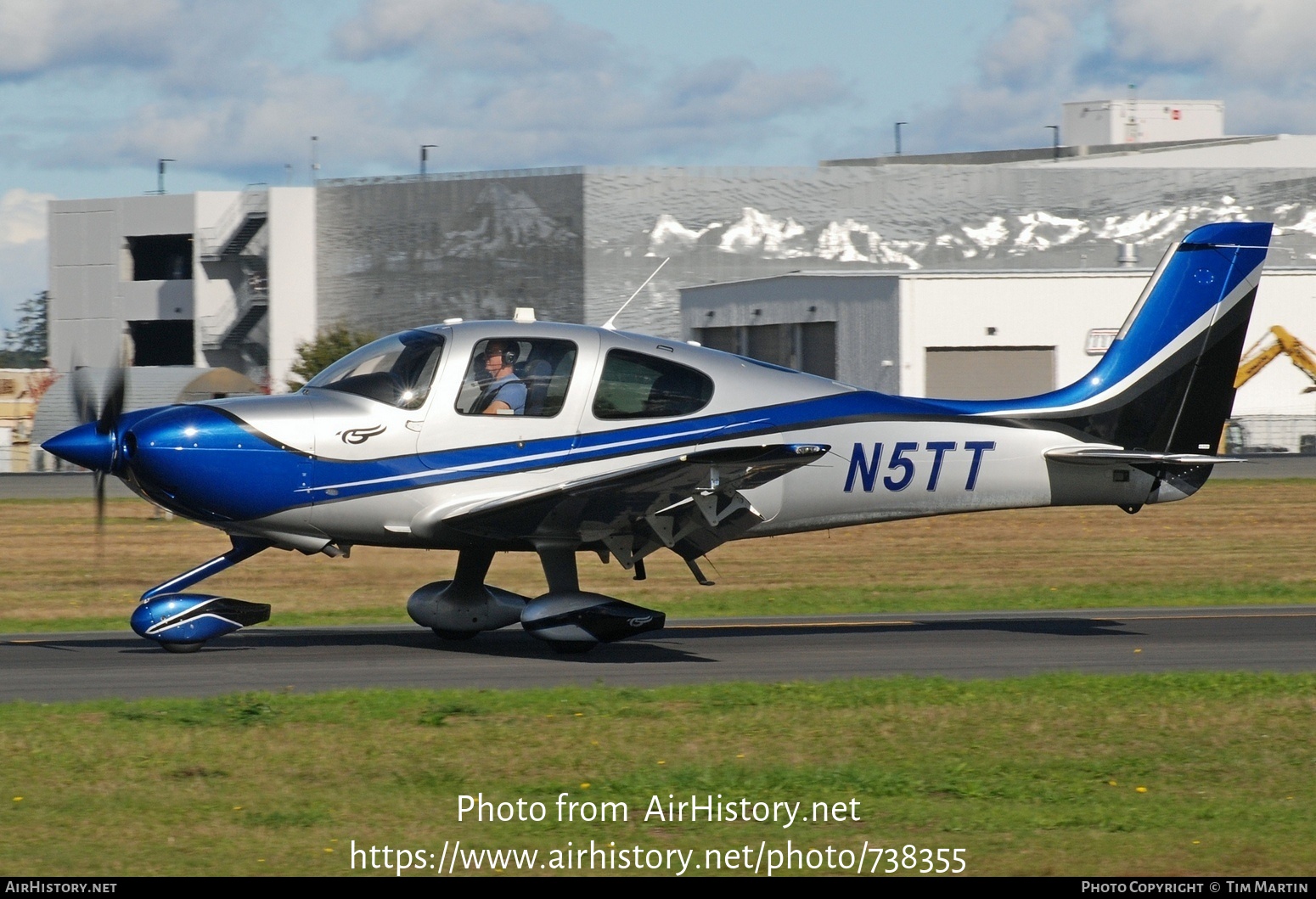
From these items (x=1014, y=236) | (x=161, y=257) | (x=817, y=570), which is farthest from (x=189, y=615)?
(x=161, y=257)

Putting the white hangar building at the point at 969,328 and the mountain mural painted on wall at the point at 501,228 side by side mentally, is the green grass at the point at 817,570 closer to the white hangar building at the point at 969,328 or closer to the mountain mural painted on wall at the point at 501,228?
the white hangar building at the point at 969,328

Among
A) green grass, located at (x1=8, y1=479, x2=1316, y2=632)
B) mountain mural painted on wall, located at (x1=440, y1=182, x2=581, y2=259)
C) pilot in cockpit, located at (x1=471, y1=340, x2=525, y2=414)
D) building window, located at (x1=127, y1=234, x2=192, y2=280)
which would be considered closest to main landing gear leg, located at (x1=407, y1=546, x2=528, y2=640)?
green grass, located at (x1=8, y1=479, x2=1316, y2=632)

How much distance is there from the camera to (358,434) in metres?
11.1

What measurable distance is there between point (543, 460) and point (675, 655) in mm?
1795

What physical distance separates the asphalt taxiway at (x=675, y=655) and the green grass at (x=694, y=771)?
85 centimetres

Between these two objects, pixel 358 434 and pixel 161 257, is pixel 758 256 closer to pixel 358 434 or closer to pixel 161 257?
pixel 161 257

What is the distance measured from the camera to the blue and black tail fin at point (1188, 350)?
1330 cm

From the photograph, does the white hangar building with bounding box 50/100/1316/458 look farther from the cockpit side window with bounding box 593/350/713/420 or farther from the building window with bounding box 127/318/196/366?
the cockpit side window with bounding box 593/350/713/420

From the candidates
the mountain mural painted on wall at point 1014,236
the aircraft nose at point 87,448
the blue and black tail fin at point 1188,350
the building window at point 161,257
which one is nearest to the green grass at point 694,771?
the aircraft nose at point 87,448

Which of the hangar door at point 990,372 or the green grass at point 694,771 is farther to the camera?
the hangar door at point 990,372

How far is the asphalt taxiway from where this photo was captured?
33.8 feet

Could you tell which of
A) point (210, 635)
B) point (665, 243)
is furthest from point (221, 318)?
point (210, 635)

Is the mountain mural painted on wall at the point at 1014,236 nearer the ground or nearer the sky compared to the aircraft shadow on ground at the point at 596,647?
nearer the sky
